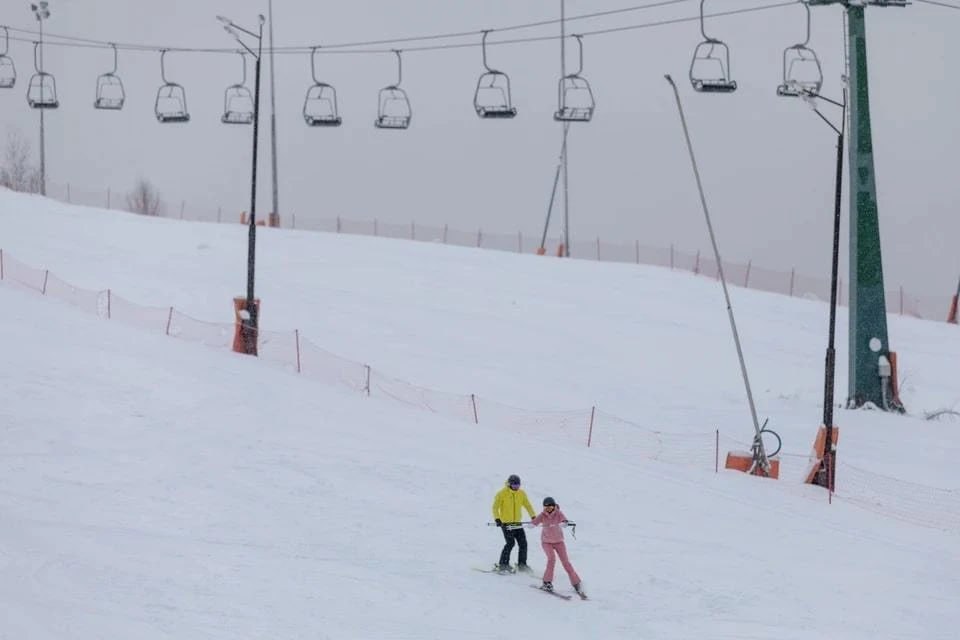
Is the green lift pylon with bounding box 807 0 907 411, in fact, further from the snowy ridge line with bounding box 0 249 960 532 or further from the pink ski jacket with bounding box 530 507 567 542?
the pink ski jacket with bounding box 530 507 567 542

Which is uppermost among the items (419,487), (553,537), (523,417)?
(553,537)

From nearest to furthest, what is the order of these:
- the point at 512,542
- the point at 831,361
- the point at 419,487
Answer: the point at 512,542, the point at 419,487, the point at 831,361

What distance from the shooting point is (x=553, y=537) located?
19.8 meters

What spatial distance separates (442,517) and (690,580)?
4.03m

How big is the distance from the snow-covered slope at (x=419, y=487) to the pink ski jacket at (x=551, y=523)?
789mm

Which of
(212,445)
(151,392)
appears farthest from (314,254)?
(212,445)

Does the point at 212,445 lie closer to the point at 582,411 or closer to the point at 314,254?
the point at 582,411

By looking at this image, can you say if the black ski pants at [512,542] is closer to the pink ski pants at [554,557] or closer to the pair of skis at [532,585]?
the pair of skis at [532,585]

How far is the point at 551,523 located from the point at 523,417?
1409 centimetres

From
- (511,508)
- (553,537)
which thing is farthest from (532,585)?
(511,508)

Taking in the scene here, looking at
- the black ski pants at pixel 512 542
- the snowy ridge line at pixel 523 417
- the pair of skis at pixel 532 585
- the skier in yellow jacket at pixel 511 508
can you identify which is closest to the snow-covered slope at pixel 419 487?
the pair of skis at pixel 532 585

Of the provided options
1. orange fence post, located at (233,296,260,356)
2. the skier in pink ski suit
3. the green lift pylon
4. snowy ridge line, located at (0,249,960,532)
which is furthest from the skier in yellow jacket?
the green lift pylon

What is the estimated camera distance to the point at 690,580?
2141 centimetres

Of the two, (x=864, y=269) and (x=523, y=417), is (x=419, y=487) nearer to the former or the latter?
(x=523, y=417)
